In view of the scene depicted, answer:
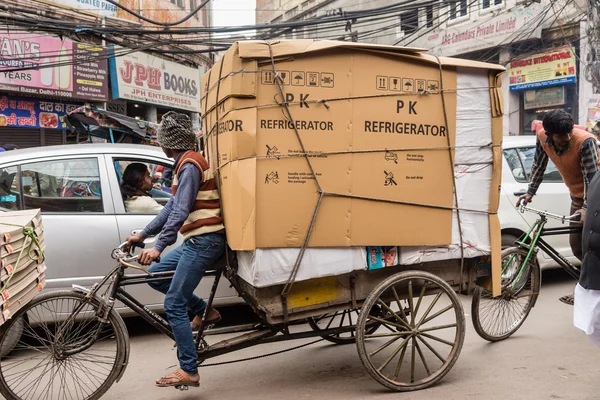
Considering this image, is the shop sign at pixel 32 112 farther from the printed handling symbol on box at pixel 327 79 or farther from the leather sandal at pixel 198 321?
the printed handling symbol on box at pixel 327 79

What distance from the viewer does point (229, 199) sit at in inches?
118

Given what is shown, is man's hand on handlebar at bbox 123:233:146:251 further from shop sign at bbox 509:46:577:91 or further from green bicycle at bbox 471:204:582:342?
shop sign at bbox 509:46:577:91

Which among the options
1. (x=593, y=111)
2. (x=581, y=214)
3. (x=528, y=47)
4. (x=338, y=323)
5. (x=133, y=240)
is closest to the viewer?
(x=133, y=240)

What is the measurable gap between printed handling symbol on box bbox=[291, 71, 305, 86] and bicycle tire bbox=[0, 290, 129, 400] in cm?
163

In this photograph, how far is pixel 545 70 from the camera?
14.7 metres

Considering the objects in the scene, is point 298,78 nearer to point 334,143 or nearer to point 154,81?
point 334,143

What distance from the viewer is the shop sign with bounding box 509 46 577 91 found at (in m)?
14.1

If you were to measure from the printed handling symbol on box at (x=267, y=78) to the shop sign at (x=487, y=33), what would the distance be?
1258 centimetres

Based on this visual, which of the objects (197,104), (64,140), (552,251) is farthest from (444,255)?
(197,104)

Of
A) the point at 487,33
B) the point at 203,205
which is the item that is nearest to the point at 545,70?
the point at 487,33

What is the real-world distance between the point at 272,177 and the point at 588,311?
1.78 m

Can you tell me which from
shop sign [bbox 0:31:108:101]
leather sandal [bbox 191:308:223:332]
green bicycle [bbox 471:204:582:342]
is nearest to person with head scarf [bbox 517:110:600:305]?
green bicycle [bbox 471:204:582:342]

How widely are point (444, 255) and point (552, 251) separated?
1.72 m

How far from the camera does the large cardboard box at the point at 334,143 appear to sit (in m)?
2.87
